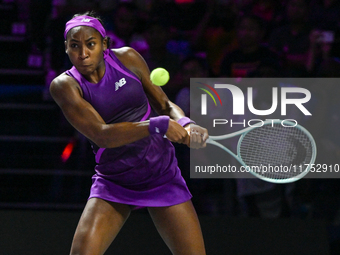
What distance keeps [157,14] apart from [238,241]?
235 centimetres

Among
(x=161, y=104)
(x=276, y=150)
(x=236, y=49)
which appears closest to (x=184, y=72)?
(x=236, y=49)

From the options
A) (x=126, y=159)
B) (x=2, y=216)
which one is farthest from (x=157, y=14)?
(x=126, y=159)

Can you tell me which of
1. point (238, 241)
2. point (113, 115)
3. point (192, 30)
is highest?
point (192, 30)

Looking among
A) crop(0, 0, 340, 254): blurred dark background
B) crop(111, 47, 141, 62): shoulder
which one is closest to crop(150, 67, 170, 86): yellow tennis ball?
crop(111, 47, 141, 62): shoulder

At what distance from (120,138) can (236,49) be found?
2.28 m

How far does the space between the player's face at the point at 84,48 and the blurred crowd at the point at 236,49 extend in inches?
70.0

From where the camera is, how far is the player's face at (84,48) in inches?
78.2

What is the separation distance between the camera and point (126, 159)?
213 cm

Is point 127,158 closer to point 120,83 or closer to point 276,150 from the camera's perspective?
point 120,83

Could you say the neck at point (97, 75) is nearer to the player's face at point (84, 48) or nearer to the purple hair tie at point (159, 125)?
the player's face at point (84, 48)

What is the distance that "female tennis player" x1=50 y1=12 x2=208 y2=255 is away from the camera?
1.97 meters

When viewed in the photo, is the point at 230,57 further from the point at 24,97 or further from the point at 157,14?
the point at 24,97

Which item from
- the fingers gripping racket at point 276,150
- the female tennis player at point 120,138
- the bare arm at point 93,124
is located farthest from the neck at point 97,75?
the fingers gripping racket at point 276,150

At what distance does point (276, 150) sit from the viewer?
328 centimetres
